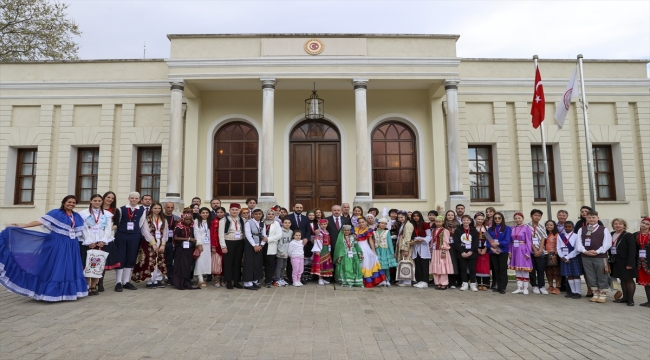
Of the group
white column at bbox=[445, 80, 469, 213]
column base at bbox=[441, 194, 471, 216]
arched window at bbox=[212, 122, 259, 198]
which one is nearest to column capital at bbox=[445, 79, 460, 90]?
white column at bbox=[445, 80, 469, 213]

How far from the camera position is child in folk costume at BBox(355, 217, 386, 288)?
8227mm

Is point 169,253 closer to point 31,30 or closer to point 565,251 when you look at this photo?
point 565,251

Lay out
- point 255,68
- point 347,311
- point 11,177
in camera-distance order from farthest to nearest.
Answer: point 11,177
point 255,68
point 347,311

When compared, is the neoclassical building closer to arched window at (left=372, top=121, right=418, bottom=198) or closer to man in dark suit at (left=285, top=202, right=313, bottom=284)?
arched window at (left=372, top=121, right=418, bottom=198)

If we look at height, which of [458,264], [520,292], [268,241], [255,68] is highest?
[255,68]

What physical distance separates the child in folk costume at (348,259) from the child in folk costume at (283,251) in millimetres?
1015

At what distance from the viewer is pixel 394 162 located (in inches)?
553

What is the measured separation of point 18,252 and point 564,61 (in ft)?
52.4

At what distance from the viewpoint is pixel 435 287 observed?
819 cm

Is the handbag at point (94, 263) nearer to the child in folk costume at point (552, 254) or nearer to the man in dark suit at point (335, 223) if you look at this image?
the man in dark suit at point (335, 223)

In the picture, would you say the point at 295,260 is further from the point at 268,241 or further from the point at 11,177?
the point at 11,177

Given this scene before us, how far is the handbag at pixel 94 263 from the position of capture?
22.0 feet

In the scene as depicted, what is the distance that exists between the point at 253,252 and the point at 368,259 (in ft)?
7.60

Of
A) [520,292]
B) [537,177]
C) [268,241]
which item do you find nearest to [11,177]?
[268,241]
